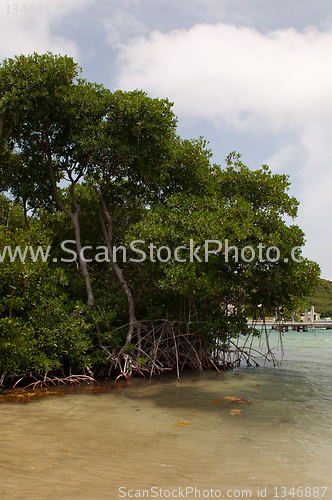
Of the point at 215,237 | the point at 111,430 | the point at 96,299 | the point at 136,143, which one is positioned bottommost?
the point at 111,430

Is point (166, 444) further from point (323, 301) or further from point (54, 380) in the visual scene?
point (323, 301)

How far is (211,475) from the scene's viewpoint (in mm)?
3895

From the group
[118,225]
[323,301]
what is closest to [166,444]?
[118,225]

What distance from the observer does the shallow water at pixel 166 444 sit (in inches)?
143

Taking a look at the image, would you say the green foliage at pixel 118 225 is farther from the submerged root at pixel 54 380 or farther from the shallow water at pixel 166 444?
the shallow water at pixel 166 444

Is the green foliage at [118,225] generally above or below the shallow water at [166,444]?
above

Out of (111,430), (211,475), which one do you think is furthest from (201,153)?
(211,475)

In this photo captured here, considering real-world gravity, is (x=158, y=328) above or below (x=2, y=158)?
below

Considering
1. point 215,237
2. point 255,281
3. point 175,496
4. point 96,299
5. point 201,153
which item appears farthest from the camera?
point 201,153

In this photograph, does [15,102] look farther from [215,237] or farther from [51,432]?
[51,432]

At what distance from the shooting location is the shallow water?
11.9 feet

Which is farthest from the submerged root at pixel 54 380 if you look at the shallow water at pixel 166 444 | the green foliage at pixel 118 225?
the shallow water at pixel 166 444

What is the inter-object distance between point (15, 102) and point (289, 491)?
8.70m

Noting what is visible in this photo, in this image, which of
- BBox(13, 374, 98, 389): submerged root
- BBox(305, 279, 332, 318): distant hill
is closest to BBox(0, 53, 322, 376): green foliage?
BBox(13, 374, 98, 389): submerged root
